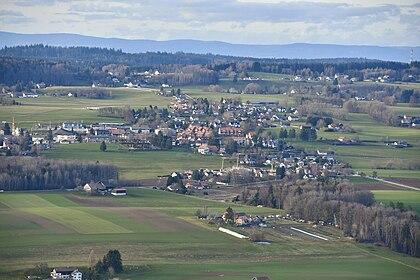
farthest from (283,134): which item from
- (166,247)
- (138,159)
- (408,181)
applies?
(166,247)

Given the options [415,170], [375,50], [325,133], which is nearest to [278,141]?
[325,133]

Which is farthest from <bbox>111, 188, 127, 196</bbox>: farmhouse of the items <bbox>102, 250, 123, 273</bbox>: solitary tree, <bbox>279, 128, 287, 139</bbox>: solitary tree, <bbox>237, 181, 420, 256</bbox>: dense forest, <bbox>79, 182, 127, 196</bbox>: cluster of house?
<bbox>279, 128, 287, 139</bbox>: solitary tree

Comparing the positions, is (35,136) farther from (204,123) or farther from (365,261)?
(365,261)

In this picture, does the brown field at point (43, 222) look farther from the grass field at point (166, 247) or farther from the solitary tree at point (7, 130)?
the solitary tree at point (7, 130)

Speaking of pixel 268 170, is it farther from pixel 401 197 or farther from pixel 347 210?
pixel 347 210

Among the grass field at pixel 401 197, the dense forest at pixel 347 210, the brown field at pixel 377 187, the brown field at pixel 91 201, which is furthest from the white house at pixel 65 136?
the grass field at pixel 401 197
